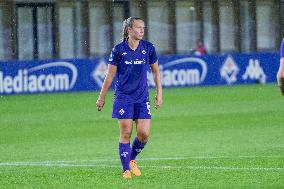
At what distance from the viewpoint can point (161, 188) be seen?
1352 centimetres

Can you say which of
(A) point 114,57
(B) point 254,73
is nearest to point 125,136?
(A) point 114,57

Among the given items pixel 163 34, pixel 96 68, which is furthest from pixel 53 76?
pixel 163 34

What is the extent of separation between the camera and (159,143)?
21047 mm

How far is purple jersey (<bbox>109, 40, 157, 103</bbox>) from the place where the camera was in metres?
15.0

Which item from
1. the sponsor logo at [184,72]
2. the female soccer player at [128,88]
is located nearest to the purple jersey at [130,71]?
the female soccer player at [128,88]

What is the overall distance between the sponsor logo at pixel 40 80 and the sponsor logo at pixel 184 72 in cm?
373

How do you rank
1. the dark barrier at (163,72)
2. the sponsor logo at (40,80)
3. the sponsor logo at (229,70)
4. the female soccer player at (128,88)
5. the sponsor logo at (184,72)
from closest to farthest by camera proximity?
the female soccer player at (128,88) < the sponsor logo at (40,80) < the dark barrier at (163,72) < the sponsor logo at (184,72) < the sponsor logo at (229,70)

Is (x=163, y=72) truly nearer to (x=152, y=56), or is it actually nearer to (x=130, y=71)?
(x=152, y=56)

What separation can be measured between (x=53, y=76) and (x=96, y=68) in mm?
1735

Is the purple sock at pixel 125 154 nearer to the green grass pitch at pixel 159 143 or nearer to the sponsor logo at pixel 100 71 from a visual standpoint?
the green grass pitch at pixel 159 143

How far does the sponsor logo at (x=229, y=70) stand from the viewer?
42719 millimetres

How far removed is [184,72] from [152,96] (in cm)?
640

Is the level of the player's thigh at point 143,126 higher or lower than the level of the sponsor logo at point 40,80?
higher

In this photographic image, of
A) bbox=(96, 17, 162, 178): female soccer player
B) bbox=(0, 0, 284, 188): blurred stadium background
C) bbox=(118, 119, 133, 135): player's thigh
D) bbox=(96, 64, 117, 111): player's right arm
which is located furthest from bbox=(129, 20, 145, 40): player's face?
bbox=(0, 0, 284, 188): blurred stadium background
